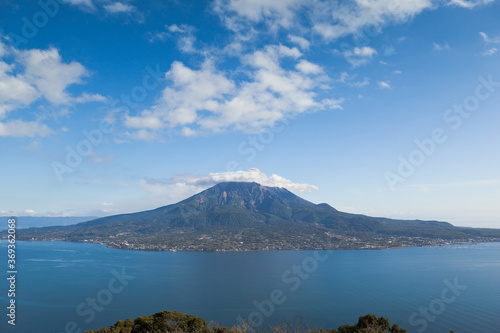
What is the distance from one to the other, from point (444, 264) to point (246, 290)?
44.6 m

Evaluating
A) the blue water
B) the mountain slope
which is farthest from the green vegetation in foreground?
the mountain slope

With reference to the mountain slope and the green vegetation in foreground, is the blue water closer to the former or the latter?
the green vegetation in foreground

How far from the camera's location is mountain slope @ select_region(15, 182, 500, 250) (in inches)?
3720

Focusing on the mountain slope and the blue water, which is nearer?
the blue water

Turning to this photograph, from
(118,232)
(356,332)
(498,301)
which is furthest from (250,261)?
(118,232)

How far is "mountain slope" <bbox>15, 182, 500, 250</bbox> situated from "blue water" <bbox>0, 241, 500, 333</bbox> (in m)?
32.1

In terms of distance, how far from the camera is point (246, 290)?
3797 cm

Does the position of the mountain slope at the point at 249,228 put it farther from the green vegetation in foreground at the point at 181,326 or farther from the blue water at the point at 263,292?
the green vegetation in foreground at the point at 181,326

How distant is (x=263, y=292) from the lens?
3703cm

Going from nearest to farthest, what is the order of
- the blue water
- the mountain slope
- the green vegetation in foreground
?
the green vegetation in foreground < the blue water < the mountain slope

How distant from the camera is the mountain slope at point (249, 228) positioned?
310 ft

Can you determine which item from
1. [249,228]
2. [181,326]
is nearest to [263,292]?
[181,326]

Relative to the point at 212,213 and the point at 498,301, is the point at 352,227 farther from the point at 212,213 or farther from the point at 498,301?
the point at 498,301

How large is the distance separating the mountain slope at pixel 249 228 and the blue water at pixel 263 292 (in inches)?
1264
